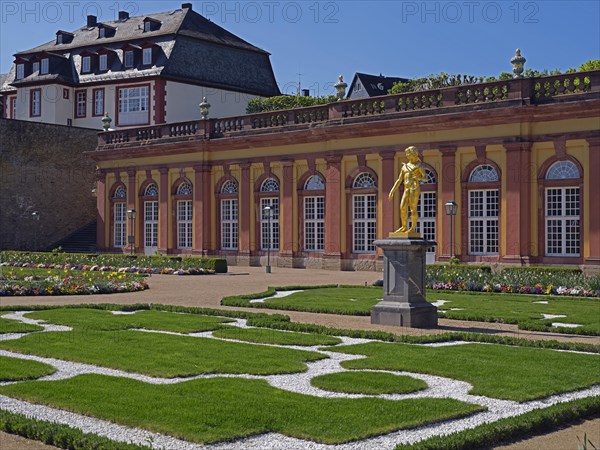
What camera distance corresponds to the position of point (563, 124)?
31.0m

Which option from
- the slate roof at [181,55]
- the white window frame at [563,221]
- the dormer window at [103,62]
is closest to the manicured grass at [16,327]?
the white window frame at [563,221]

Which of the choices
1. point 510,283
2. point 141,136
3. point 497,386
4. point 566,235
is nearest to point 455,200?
point 566,235

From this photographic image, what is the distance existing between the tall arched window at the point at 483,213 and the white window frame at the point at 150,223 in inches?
733

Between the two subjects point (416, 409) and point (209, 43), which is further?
point (209, 43)

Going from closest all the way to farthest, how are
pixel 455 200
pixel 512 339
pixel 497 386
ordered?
1. pixel 497 386
2. pixel 512 339
3. pixel 455 200

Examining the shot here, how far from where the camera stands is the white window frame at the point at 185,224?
44106 mm

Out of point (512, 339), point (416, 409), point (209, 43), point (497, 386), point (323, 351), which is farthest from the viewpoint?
point (209, 43)

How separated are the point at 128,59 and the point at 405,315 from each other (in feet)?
152

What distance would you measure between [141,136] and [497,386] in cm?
3876

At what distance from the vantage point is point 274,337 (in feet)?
46.9

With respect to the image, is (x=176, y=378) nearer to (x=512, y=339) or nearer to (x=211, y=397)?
(x=211, y=397)

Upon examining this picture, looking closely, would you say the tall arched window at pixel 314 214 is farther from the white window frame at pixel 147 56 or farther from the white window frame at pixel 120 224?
the white window frame at pixel 147 56

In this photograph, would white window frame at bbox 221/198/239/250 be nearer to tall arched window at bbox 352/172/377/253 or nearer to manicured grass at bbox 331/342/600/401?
tall arched window at bbox 352/172/377/253

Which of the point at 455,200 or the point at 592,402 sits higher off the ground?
the point at 455,200
